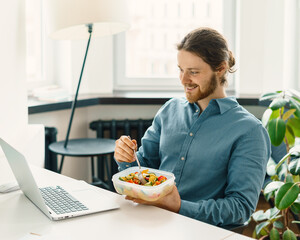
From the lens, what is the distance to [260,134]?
1.54m

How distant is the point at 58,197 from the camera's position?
1.37m

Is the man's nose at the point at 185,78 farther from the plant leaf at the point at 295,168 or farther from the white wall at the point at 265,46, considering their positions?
the white wall at the point at 265,46

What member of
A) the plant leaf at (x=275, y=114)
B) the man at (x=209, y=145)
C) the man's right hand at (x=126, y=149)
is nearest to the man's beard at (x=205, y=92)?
the man at (x=209, y=145)

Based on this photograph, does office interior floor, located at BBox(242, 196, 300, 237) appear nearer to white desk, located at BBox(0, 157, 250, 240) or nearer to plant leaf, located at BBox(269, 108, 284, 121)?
plant leaf, located at BBox(269, 108, 284, 121)

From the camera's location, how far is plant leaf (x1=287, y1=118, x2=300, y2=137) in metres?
2.24

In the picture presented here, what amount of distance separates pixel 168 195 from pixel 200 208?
0.15 meters

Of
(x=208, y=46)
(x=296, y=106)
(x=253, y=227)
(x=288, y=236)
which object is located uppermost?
(x=208, y=46)

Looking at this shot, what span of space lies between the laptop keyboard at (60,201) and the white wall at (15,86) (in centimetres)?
62

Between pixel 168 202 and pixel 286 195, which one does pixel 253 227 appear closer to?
pixel 286 195

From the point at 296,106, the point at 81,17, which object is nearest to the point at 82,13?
the point at 81,17

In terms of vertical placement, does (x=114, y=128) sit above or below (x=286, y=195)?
above

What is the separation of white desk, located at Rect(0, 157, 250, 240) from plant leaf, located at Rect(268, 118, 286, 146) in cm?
102

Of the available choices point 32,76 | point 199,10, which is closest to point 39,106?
point 32,76

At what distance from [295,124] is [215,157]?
848 millimetres
